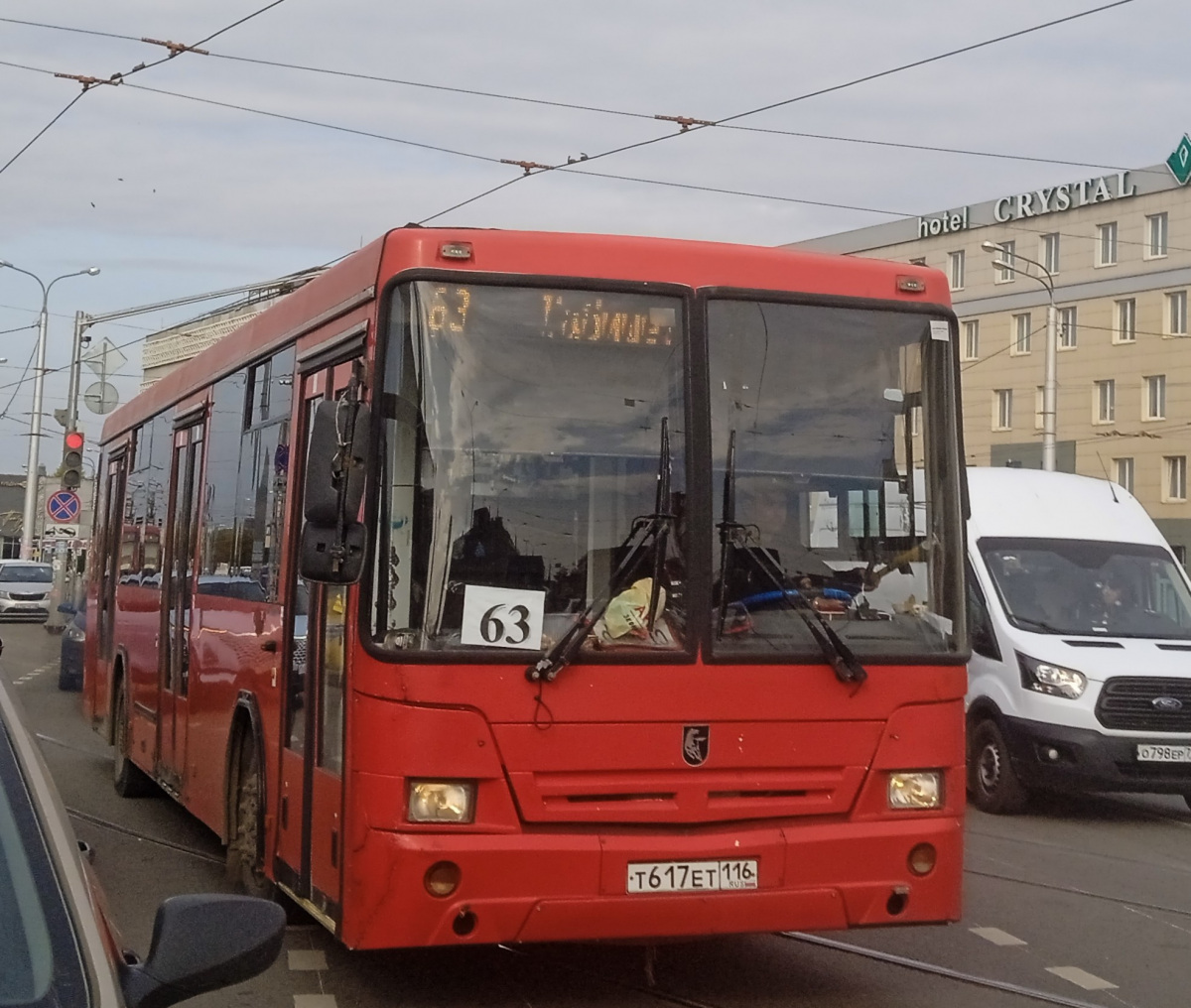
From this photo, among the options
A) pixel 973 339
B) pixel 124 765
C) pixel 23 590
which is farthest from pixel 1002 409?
pixel 124 765

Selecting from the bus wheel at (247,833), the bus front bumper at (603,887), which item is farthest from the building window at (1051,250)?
the bus front bumper at (603,887)

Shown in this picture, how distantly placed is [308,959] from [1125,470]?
190 feet

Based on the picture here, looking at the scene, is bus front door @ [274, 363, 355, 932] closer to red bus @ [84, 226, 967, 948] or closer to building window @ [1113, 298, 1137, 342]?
red bus @ [84, 226, 967, 948]

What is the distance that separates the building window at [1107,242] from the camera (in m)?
60.4

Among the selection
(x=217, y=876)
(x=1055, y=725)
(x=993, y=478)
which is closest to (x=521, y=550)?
(x=217, y=876)

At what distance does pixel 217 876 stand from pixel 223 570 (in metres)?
1.63

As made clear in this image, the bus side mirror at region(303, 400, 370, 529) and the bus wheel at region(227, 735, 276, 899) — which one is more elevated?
the bus side mirror at region(303, 400, 370, 529)

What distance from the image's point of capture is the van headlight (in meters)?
12.7

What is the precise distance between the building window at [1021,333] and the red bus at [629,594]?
2311 inches

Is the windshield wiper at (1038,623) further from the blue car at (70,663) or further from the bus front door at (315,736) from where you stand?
the blue car at (70,663)

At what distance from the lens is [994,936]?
8.34 m

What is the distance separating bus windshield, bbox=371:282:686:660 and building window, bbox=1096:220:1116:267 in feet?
187

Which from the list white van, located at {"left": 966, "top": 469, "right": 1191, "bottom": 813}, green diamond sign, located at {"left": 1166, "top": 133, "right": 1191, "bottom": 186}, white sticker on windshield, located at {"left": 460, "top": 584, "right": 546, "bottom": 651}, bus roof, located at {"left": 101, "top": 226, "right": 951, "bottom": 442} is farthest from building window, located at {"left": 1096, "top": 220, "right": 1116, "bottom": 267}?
white sticker on windshield, located at {"left": 460, "top": 584, "right": 546, "bottom": 651}

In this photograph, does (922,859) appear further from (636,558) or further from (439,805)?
(439,805)
